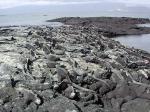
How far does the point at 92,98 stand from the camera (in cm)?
Answer: 1291

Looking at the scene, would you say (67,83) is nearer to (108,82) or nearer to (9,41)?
(108,82)

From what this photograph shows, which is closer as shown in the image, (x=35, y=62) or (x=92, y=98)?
(x=92, y=98)

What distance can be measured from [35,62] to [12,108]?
479cm

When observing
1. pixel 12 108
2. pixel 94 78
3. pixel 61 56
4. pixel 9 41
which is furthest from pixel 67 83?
pixel 9 41

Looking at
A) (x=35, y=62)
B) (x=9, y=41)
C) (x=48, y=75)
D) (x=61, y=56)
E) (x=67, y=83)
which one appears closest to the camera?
(x=67, y=83)

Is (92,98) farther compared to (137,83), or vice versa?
(137,83)

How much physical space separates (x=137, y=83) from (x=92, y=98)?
2.38 meters

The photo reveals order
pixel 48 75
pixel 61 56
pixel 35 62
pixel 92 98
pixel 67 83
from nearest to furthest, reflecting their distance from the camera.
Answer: pixel 92 98
pixel 67 83
pixel 48 75
pixel 35 62
pixel 61 56

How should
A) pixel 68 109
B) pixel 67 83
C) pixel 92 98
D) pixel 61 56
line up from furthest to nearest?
pixel 61 56
pixel 67 83
pixel 92 98
pixel 68 109

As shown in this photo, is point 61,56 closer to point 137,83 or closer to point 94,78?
point 94,78

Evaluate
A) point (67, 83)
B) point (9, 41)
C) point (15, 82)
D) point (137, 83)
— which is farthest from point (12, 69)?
point (9, 41)

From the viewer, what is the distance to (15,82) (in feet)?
45.8

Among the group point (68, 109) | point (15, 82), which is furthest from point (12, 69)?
point (68, 109)

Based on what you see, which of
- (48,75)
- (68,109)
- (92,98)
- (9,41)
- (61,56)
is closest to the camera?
(68,109)
